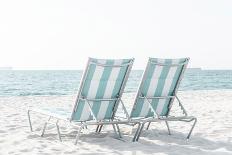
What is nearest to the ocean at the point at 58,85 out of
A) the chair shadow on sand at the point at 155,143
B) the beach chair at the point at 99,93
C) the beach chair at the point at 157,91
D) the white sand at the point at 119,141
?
the white sand at the point at 119,141

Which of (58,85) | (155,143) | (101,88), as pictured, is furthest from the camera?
(58,85)

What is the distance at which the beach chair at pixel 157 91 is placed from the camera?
546 cm

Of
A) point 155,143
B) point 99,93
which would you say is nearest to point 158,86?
point 155,143

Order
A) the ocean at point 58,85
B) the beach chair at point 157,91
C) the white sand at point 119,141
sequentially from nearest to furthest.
Result: 1. the white sand at point 119,141
2. the beach chair at point 157,91
3. the ocean at point 58,85

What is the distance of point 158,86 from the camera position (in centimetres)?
564

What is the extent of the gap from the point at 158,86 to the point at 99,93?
2.88ft

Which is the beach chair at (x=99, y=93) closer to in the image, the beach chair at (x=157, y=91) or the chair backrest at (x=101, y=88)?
the chair backrest at (x=101, y=88)

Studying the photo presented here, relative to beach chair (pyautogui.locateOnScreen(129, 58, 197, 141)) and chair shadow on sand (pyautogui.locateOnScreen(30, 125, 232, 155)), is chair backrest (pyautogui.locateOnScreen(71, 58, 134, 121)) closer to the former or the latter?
beach chair (pyautogui.locateOnScreen(129, 58, 197, 141))

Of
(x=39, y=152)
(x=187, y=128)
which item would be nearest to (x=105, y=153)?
(x=39, y=152)

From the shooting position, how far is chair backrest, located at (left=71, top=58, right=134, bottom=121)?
5073 mm

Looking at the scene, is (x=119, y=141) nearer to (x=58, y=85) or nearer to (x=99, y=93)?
(x=99, y=93)

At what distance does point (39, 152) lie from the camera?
15.9ft

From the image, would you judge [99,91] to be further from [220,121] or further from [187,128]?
[220,121]

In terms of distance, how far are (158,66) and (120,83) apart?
56 cm
